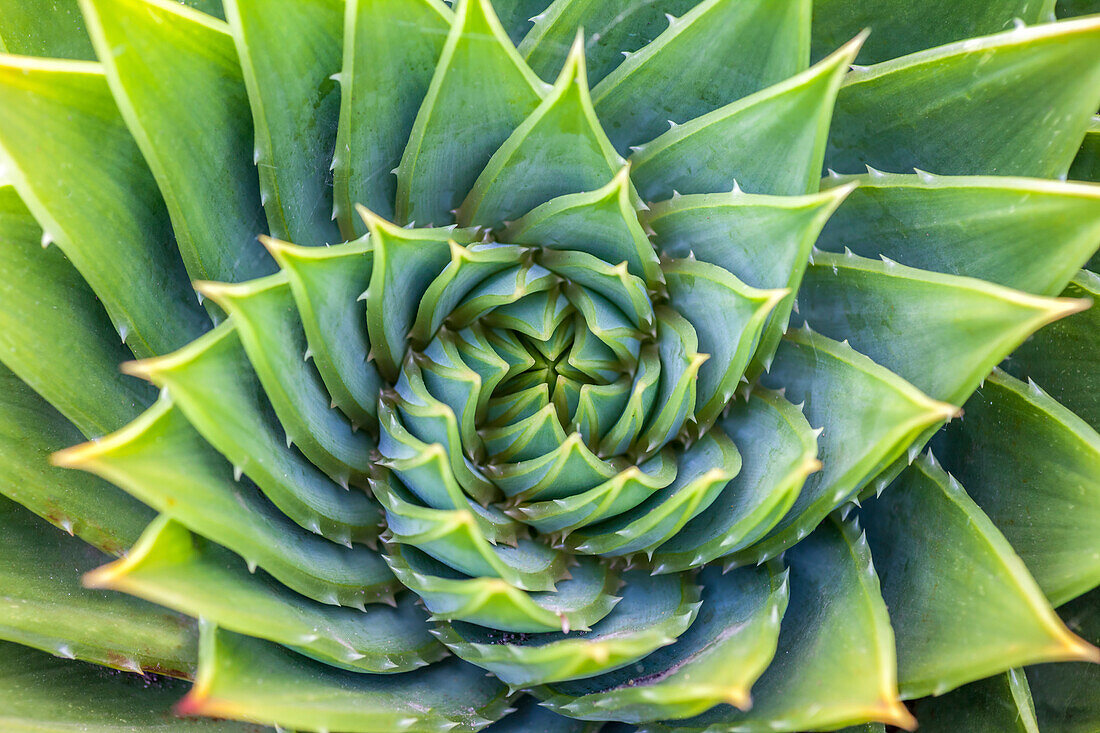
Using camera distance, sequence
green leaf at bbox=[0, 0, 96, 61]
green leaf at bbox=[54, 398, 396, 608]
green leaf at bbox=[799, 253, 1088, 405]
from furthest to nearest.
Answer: green leaf at bbox=[0, 0, 96, 61], green leaf at bbox=[799, 253, 1088, 405], green leaf at bbox=[54, 398, 396, 608]

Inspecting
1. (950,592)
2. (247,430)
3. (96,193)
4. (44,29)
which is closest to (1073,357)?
(950,592)

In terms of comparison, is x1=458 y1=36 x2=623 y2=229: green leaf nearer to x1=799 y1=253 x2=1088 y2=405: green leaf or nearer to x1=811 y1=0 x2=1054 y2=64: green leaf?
x1=799 y1=253 x2=1088 y2=405: green leaf

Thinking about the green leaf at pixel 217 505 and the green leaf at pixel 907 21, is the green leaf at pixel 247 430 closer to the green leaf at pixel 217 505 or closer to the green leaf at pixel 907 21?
the green leaf at pixel 217 505

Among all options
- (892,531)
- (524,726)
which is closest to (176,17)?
(524,726)

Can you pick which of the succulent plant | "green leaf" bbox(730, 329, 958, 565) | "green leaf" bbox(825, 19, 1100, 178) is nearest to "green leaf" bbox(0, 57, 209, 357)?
the succulent plant

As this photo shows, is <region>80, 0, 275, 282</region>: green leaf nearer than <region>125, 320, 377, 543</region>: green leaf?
No

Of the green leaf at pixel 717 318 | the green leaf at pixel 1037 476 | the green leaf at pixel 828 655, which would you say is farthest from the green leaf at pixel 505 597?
the green leaf at pixel 1037 476

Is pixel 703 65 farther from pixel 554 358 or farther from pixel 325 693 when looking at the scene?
pixel 325 693
